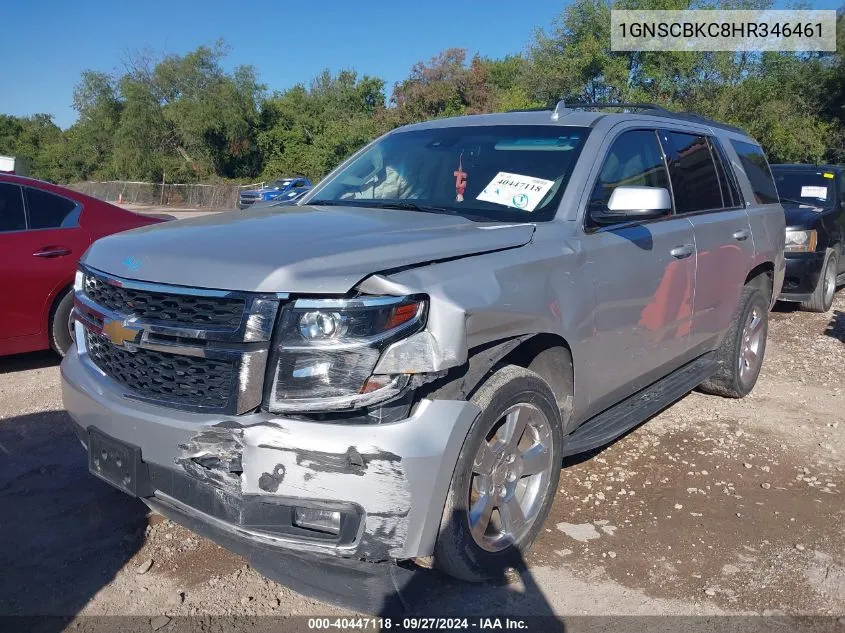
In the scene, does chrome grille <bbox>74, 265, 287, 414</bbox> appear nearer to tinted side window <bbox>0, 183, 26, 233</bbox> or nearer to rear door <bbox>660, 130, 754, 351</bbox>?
rear door <bbox>660, 130, 754, 351</bbox>

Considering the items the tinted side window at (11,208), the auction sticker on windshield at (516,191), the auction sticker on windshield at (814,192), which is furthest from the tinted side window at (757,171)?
the tinted side window at (11,208)

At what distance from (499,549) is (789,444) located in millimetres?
2737

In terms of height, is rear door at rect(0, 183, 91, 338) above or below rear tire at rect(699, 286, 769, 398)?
above

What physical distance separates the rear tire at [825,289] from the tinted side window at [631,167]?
18.2ft

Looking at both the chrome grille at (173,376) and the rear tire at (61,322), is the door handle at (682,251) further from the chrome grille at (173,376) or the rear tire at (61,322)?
the rear tire at (61,322)

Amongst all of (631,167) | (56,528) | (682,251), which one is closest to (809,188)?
(682,251)

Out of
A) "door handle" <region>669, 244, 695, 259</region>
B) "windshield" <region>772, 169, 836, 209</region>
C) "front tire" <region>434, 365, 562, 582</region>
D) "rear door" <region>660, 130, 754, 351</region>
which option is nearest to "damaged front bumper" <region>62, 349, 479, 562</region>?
"front tire" <region>434, 365, 562, 582</region>

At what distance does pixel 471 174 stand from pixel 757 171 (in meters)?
3.03

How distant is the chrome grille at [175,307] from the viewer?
2.50 metres

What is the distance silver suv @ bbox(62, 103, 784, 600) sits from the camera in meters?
2.44

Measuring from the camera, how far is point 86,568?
3152 mm

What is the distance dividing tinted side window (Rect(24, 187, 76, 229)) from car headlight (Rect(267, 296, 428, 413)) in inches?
176

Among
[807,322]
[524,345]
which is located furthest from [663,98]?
[524,345]

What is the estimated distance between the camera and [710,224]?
458cm
